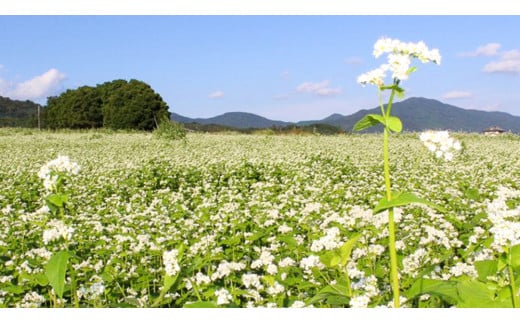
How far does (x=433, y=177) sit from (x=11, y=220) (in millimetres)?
7130

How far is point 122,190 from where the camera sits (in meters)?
9.23

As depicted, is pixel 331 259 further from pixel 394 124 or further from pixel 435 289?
pixel 394 124

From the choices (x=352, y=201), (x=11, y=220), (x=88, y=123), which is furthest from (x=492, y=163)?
(x=88, y=123)

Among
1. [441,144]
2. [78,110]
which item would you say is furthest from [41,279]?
[78,110]

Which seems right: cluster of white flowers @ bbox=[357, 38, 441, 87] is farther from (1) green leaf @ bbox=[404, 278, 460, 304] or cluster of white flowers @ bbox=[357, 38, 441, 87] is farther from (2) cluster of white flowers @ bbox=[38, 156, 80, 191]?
(2) cluster of white flowers @ bbox=[38, 156, 80, 191]

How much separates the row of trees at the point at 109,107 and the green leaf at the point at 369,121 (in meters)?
52.4

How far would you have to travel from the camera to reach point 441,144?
6.68ft

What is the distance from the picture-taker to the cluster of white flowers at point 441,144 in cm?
200

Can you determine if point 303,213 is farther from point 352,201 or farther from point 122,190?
point 122,190

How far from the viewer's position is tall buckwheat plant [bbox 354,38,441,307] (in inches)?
74.6

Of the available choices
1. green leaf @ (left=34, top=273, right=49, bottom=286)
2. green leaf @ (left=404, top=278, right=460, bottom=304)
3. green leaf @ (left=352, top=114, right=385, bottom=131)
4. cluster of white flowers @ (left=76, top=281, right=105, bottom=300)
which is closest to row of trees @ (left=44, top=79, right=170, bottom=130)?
green leaf @ (left=34, top=273, right=49, bottom=286)

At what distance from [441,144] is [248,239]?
3454mm

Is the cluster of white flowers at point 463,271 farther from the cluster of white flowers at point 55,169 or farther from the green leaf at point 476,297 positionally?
the cluster of white flowers at point 55,169

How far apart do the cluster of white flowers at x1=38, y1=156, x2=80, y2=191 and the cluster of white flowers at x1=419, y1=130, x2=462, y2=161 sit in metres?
1.73
